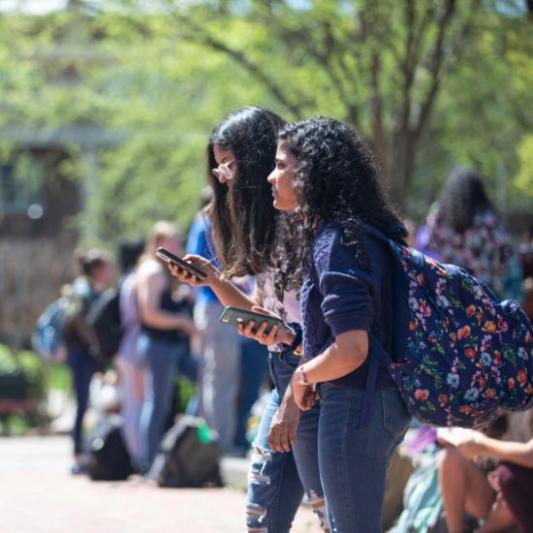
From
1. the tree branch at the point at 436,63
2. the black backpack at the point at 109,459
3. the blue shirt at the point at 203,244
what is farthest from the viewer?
the tree branch at the point at 436,63

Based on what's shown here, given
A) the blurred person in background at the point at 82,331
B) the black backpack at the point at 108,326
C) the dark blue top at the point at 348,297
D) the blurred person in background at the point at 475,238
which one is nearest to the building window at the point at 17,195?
the blurred person in background at the point at 82,331

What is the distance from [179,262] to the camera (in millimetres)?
5301

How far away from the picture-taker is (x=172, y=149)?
73.2 ft

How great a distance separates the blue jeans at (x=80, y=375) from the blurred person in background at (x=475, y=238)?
490cm

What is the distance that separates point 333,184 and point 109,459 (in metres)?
7.20

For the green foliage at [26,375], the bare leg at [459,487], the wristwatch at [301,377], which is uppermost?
the wristwatch at [301,377]

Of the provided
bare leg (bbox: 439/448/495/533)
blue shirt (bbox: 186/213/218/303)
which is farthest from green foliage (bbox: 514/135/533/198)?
bare leg (bbox: 439/448/495/533)

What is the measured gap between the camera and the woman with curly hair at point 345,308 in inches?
172

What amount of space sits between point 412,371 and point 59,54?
1427 centimetres

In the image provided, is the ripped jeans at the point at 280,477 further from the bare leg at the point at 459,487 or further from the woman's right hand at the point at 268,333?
the bare leg at the point at 459,487

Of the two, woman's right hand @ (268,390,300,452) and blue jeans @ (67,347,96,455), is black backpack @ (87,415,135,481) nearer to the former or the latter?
blue jeans @ (67,347,96,455)

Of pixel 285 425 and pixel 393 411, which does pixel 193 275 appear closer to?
pixel 285 425

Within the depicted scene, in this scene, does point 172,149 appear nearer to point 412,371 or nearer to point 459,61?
point 459,61

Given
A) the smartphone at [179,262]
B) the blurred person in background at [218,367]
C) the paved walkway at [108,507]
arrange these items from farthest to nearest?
the blurred person in background at [218,367] < the paved walkway at [108,507] < the smartphone at [179,262]
